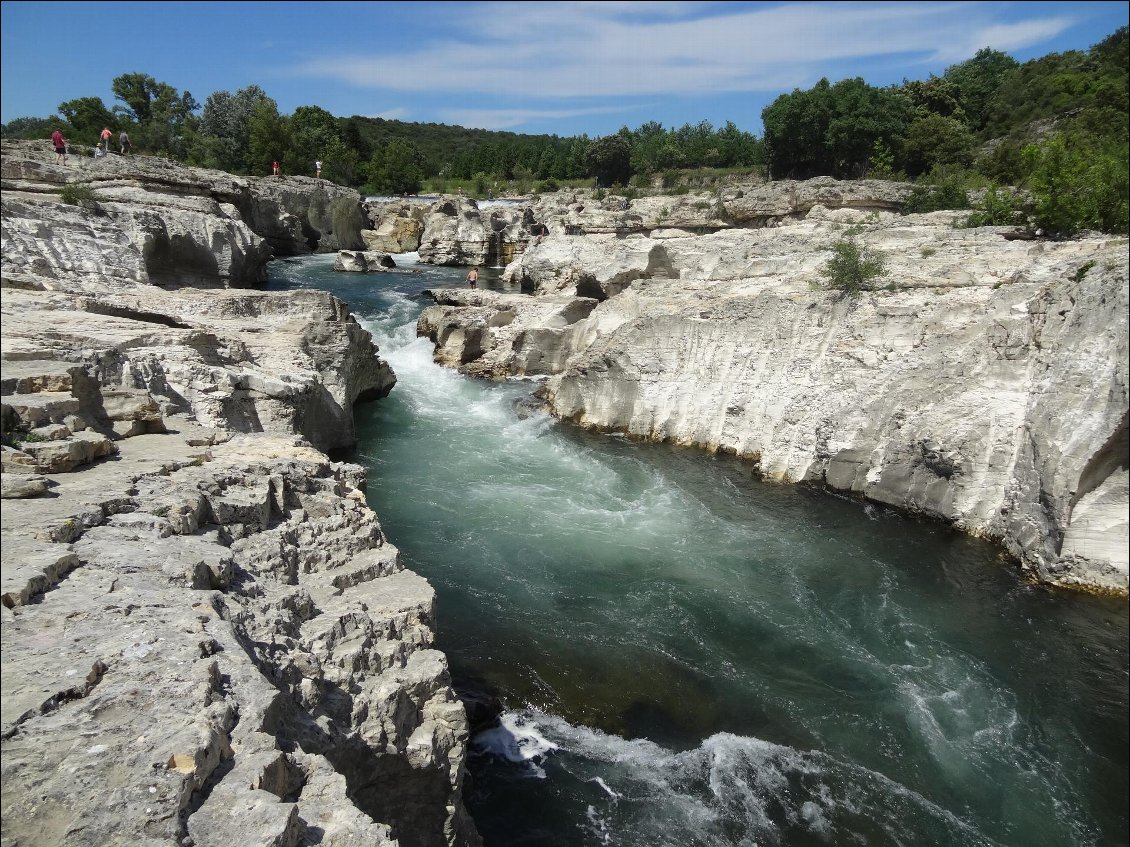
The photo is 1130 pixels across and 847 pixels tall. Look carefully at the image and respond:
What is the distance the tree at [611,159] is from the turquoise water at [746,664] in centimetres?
5013

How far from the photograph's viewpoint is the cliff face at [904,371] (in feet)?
36.3

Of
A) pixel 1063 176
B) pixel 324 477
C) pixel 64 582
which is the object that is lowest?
pixel 324 477

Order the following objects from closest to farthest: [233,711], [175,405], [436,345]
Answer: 1. [233,711]
2. [175,405]
3. [436,345]

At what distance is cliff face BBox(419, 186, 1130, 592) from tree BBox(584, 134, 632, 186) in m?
41.9

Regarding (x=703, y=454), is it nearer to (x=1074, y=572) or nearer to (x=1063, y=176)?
(x=1074, y=572)

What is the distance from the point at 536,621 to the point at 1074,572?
8951 millimetres

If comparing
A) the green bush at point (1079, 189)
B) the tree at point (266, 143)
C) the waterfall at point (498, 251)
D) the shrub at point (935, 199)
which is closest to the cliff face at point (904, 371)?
the green bush at point (1079, 189)

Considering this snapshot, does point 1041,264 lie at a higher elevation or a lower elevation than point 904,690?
higher

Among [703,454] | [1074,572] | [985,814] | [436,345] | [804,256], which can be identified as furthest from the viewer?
[436,345]

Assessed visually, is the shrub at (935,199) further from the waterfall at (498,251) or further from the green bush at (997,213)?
the waterfall at (498,251)

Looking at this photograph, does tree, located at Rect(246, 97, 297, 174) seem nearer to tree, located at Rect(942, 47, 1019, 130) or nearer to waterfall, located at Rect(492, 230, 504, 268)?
waterfall, located at Rect(492, 230, 504, 268)

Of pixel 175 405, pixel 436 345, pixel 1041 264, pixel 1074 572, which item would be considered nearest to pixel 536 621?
pixel 175 405

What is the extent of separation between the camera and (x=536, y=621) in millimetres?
10164

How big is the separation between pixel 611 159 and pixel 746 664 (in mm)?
56720
